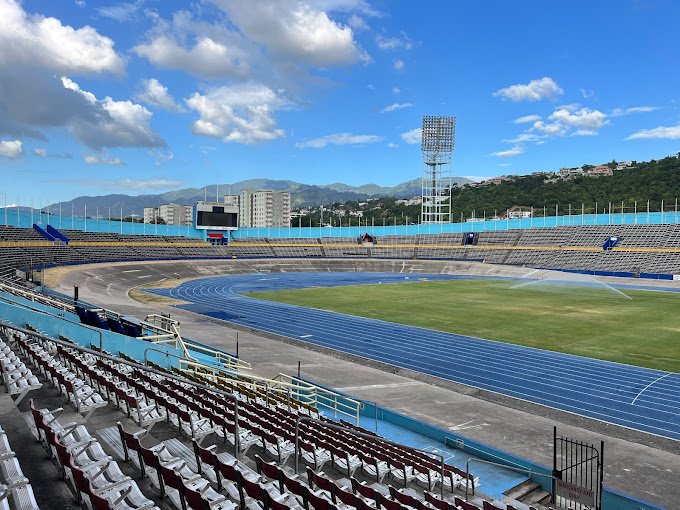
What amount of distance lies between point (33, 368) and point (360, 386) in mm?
12121

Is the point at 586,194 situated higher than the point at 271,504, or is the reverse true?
the point at 586,194

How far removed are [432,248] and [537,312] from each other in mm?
53333

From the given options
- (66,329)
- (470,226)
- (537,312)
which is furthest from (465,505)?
(470,226)

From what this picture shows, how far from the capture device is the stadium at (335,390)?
750cm

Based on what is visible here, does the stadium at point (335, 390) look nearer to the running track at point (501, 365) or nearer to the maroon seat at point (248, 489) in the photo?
the maroon seat at point (248, 489)

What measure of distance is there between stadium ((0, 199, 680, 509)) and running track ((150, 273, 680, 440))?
0.46 ft

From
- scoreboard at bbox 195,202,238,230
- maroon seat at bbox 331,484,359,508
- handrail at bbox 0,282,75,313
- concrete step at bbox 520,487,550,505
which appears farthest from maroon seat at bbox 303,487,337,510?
scoreboard at bbox 195,202,238,230

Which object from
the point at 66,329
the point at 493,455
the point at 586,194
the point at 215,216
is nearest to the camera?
the point at 493,455

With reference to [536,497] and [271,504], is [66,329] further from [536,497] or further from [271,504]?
[536,497]

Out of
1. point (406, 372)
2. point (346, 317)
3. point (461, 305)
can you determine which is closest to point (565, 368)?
point (406, 372)

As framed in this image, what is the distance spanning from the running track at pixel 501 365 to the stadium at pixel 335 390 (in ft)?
0.46

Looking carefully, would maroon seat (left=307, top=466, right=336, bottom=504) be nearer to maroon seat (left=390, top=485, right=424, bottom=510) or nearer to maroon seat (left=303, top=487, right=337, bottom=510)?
maroon seat (left=303, top=487, right=337, bottom=510)

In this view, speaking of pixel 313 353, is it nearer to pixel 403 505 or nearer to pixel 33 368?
pixel 33 368

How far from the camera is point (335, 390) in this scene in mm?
19688
